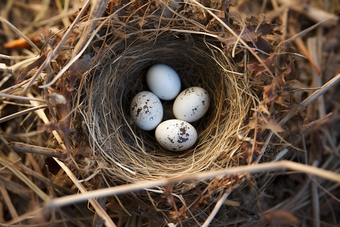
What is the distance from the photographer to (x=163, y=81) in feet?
4.98

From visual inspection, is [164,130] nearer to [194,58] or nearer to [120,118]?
[120,118]

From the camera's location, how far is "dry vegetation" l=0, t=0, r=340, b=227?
3.71 ft

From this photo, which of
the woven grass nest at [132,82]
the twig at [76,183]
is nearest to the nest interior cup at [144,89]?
the woven grass nest at [132,82]

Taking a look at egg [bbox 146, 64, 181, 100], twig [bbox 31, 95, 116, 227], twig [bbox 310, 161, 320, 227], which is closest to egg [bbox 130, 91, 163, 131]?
egg [bbox 146, 64, 181, 100]

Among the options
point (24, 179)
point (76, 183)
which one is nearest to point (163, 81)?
point (76, 183)

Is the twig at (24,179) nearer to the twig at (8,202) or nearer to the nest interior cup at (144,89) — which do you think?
the twig at (8,202)

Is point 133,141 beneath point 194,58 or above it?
beneath

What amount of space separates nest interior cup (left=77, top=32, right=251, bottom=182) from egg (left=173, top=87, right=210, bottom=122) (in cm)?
8

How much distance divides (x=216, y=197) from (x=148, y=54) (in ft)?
2.83

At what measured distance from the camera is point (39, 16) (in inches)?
65.7

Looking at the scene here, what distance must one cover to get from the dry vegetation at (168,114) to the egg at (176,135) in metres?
0.06

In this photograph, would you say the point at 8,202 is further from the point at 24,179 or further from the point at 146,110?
the point at 146,110

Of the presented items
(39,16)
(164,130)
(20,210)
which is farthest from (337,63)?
(20,210)

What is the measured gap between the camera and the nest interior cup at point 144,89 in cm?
123
